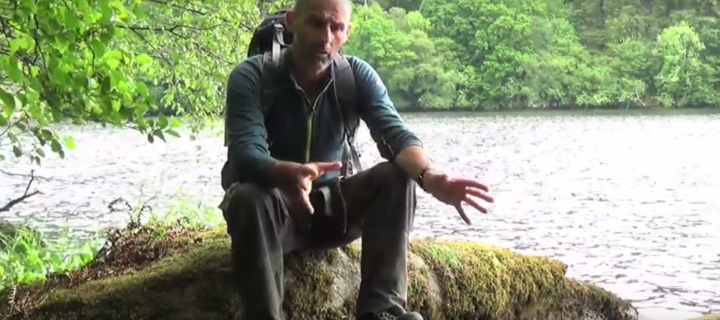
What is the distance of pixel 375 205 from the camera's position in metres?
3.63

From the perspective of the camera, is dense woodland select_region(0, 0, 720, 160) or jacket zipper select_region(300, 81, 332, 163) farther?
dense woodland select_region(0, 0, 720, 160)

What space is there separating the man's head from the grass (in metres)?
1.64

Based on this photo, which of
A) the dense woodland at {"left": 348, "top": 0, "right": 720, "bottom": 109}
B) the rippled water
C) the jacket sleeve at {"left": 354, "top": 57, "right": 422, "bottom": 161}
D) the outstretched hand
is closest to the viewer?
the outstretched hand

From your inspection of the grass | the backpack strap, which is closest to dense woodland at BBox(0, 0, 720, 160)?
the grass

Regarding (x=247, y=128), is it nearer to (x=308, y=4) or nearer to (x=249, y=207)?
(x=249, y=207)

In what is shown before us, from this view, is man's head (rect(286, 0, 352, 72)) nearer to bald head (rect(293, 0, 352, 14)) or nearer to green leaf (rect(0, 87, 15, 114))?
bald head (rect(293, 0, 352, 14))

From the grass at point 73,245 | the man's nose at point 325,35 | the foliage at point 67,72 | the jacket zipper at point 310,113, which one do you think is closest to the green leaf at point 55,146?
the foliage at point 67,72

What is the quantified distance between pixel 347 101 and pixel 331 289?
1024mm

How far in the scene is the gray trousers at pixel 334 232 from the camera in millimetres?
3338

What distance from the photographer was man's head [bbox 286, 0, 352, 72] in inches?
146

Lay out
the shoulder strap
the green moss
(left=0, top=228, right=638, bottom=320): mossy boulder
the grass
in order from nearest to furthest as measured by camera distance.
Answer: the shoulder strap, (left=0, top=228, right=638, bottom=320): mossy boulder, the green moss, the grass

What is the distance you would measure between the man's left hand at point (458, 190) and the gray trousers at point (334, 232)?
0.19 metres

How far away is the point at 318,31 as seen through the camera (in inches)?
146

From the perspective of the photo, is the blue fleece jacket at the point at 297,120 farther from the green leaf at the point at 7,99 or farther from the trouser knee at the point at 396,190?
the green leaf at the point at 7,99
